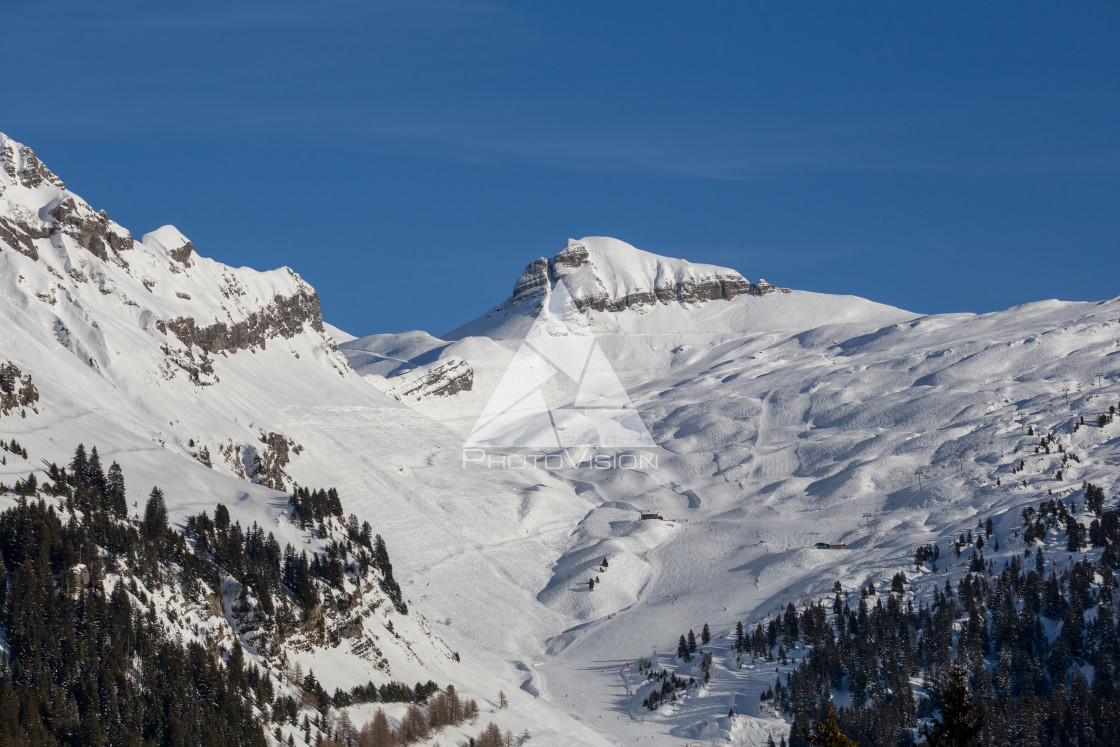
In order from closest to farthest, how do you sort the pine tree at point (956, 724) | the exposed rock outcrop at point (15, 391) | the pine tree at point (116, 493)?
the pine tree at point (956, 724) → the pine tree at point (116, 493) → the exposed rock outcrop at point (15, 391)

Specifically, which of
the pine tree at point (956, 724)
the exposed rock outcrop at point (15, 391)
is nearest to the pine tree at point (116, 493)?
the exposed rock outcrop at point (15, 391)

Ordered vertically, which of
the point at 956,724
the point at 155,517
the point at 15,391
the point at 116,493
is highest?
the point at 15,391

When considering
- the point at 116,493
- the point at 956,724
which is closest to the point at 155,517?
the point at 116,493

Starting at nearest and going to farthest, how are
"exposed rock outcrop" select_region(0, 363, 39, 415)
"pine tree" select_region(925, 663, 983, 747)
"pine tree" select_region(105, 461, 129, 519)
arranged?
"pine tree" select_region(925, 663, 983, 747) < "pine tree" select_region(105, 461, 129, 519) < "exposed rock outcrop" select_region(0, 363, 39, 415)

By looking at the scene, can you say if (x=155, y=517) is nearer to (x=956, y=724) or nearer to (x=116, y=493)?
(x=116, y=493)

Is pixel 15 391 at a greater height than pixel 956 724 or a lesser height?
greater

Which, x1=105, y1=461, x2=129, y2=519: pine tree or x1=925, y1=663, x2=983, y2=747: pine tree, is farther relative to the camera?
x1=105, y1=461, x2=129, y2=519: pine tree

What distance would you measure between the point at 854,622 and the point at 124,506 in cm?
8615

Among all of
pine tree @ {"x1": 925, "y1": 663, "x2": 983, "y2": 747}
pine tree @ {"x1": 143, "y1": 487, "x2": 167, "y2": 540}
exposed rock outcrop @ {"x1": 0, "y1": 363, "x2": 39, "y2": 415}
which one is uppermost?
exposed rock outcrop @ {"x1": 0, "y1": 363, "x2": 39, "y2": 415}

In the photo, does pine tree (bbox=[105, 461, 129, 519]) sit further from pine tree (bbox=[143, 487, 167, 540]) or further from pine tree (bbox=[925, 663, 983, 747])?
pine tree (bbox=[925, 663, 983, 747])

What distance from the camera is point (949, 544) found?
18738 centimetres

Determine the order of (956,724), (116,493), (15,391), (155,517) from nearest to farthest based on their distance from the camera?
(956,724), (155,517), (116,493), (15,391)

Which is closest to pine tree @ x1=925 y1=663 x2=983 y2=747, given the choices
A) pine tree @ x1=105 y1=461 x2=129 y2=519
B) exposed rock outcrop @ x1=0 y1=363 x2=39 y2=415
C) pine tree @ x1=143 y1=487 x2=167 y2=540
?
pine tree @ x1=143 y1=487 x2=167 y2=540

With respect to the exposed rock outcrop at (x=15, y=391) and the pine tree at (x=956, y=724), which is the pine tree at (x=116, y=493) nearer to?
the exposed rock outcrop at (x=15, y=391)
